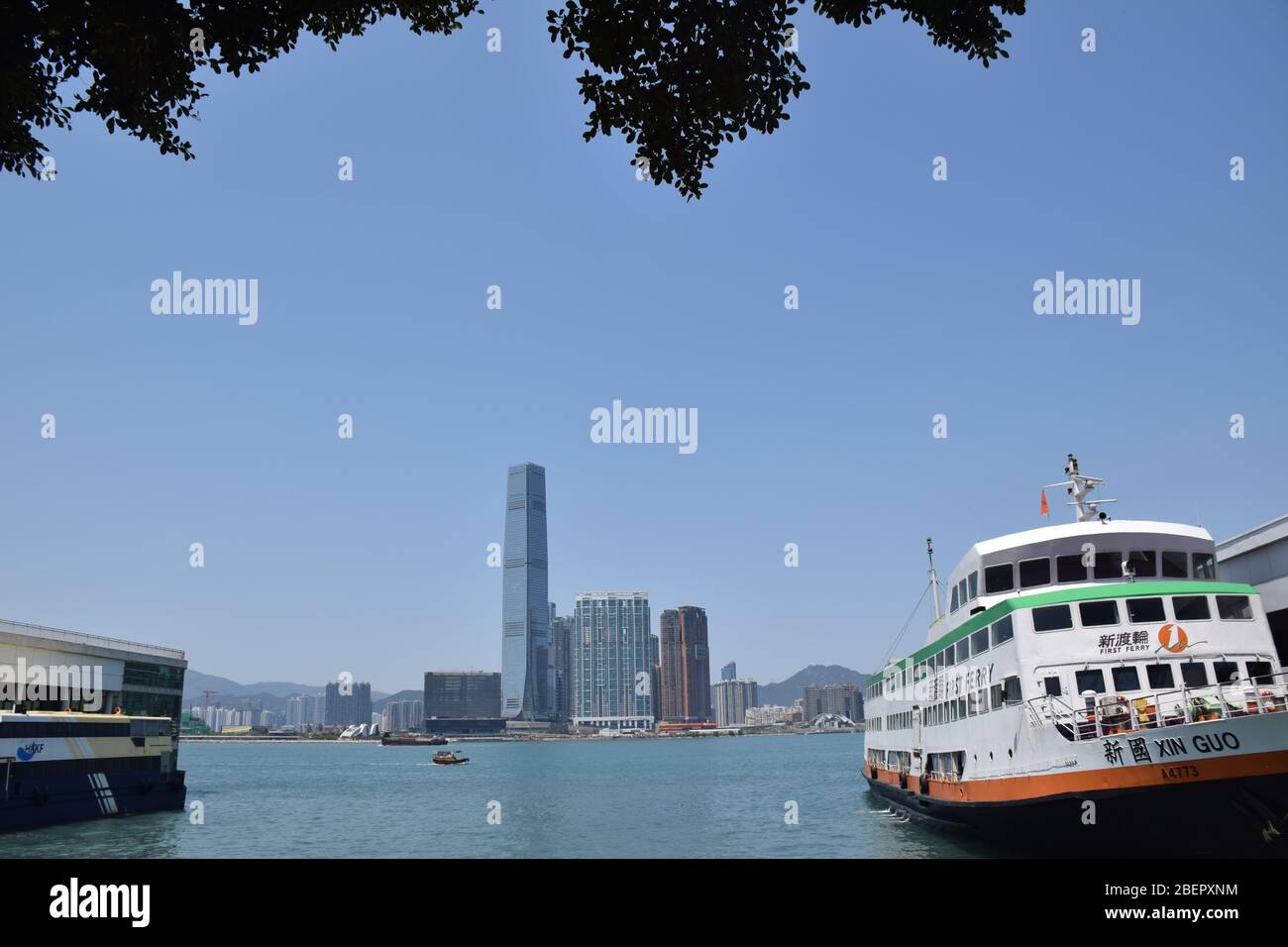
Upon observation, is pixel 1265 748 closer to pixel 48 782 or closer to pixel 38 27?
pixel 38 27

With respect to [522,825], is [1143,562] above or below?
above

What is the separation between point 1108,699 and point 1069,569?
6528 mm

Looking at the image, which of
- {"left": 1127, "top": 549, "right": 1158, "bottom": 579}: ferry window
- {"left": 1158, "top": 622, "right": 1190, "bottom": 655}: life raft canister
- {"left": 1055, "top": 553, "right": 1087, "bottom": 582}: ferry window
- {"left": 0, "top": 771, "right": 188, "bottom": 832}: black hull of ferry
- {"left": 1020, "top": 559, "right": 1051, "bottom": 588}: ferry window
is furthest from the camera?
{"left": 0, "top": 771, "right": 188, "bottom": 832}: black hull of ferry

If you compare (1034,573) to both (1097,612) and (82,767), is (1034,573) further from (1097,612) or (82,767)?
(82,767)

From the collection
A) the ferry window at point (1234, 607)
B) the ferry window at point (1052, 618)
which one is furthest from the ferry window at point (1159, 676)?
the ferry window at point (1234, 607)

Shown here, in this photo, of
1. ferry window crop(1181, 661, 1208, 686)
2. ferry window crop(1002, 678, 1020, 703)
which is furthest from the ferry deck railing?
ferry window crop(1002, 678, 1020, 703)

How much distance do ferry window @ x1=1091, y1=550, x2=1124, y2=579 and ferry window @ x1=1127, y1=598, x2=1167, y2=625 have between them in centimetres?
423

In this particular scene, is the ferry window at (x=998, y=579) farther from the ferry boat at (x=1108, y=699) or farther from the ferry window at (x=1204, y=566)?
the ferry window at (x=1204, y=566)

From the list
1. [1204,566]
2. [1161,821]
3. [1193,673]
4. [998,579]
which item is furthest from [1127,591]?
[1204,566]

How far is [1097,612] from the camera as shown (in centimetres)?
2489

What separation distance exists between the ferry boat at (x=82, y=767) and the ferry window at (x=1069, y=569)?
48118mm

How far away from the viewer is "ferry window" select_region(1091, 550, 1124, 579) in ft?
95.6

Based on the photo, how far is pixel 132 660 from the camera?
60.1 metres

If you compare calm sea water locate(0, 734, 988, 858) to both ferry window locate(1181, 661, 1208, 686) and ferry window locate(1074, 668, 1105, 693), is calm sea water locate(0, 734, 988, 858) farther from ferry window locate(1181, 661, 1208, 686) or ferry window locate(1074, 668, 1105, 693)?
ferry window locate(1181, 661, 1208, 686)
